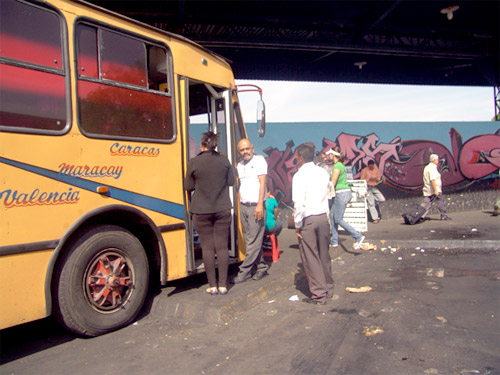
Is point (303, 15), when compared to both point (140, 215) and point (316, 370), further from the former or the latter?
point (316, 370)

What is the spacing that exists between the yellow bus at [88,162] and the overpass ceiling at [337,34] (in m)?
8.99

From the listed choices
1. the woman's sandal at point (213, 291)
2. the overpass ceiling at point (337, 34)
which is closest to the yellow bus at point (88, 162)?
the woman's sandal at point (213, 291)

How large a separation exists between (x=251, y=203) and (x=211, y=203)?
2.64 feet

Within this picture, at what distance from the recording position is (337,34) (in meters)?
16.1

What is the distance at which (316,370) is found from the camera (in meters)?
3.24

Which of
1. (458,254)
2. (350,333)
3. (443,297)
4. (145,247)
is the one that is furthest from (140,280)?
(458,254)

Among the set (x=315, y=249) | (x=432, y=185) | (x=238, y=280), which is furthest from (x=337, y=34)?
(x=238, y=280)

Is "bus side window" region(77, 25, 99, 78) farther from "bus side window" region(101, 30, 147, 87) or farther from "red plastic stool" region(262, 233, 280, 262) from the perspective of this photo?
"red plastic stool" region(262, 233, 280, 262)

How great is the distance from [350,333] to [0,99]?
12.0 feet

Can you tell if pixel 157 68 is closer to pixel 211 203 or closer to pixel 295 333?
pixel 211 203

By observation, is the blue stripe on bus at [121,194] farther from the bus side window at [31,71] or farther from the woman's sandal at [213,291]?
the woman's sandal at [213,291]

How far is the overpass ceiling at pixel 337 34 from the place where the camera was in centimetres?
1405

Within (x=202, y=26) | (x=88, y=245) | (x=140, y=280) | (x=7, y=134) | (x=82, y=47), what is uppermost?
(x=202, y=26)

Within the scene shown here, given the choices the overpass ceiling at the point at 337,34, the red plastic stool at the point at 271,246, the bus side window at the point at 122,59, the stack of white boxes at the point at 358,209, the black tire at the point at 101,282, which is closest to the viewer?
the black tire at the point at 101,282
